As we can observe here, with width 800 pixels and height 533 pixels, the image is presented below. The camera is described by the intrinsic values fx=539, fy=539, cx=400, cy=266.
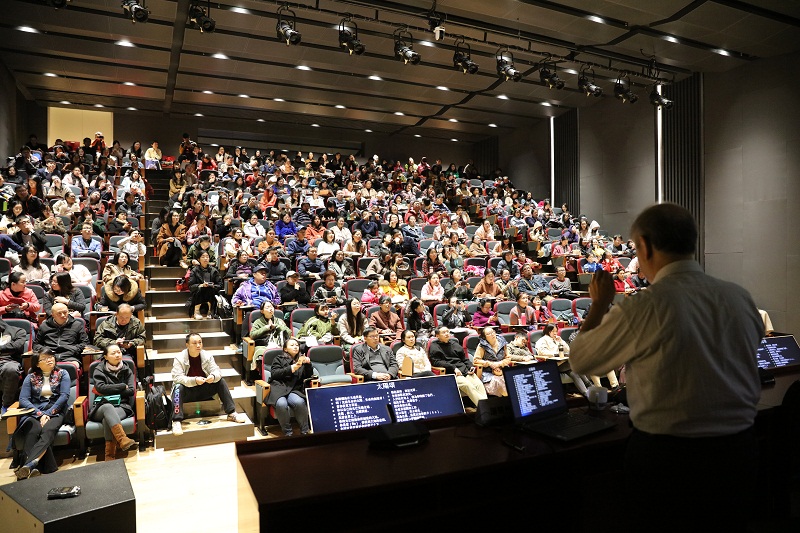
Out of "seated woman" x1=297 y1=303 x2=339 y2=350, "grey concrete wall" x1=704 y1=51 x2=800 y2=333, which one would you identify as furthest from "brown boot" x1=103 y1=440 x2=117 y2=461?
"grey concrete wall" x1=704 y1=51 x2=800 y2=333

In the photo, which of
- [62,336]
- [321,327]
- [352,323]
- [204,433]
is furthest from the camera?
[352,323]

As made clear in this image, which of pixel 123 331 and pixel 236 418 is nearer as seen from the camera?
pixel 236 418

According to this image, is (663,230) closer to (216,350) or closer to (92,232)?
(216,350)

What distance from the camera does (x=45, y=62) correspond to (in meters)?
9.48

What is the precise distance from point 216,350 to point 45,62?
704 cm

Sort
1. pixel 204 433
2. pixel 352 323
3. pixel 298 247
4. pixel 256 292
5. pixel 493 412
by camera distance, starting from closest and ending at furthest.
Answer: pixel 493 412, pixel 204 433, pixel 352 323, pixel 256 292, pixel 298 247

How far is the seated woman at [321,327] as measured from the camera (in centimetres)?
580

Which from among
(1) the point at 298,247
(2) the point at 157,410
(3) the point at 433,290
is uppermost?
(1) the point at 298,247

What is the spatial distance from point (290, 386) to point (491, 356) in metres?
2.21

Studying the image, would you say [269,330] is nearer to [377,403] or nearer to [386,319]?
[386,319]

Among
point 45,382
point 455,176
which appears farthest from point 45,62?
point 455,176

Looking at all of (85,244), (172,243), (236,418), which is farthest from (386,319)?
(85,244)

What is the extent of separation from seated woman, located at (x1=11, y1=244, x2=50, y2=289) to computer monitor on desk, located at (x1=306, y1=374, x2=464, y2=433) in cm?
524

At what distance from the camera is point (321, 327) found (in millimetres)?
5957
